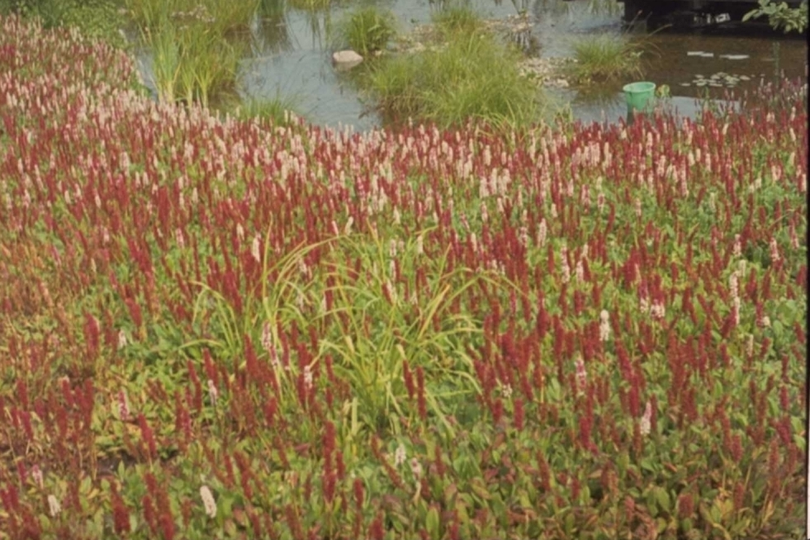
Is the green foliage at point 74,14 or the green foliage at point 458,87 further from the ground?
the green foliage at point 74,14

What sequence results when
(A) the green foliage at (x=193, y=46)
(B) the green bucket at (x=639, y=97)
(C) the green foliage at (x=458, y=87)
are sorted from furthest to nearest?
(A) the green foliage at (x=193, y=46) < (C) the green foliage at (x=458, y=87) < (B) the green bucket at (x=639, y=97)

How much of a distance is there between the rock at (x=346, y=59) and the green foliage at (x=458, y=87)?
1133 millimetres

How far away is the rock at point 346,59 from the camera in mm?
15992

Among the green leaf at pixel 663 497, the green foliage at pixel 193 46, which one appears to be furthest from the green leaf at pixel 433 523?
the green foliage at pixel 193 46

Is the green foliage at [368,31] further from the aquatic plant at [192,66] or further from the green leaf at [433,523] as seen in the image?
the green leaf at [433,523]

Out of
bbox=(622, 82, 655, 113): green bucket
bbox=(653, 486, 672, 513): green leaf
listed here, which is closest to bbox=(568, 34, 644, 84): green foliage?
bbox=(622, 82, 655, 113): green bucket

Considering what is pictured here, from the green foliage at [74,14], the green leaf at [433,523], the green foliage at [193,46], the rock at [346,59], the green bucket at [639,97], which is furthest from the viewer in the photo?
the rock at [346,59]

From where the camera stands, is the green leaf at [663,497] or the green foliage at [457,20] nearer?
the green leaf at [663,497]

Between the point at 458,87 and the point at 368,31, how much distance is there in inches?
198

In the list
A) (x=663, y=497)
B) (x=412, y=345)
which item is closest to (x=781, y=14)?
(x=412, y=345)

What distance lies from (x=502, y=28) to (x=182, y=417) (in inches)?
564

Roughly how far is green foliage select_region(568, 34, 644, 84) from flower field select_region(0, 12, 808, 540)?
22.5ft

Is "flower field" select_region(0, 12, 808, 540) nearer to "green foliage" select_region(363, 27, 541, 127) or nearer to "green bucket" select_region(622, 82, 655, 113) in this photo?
"green bucket" select_region(622, 82, 655, 113)

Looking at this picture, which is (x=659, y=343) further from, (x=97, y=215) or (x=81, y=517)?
(x=97, y=215)
